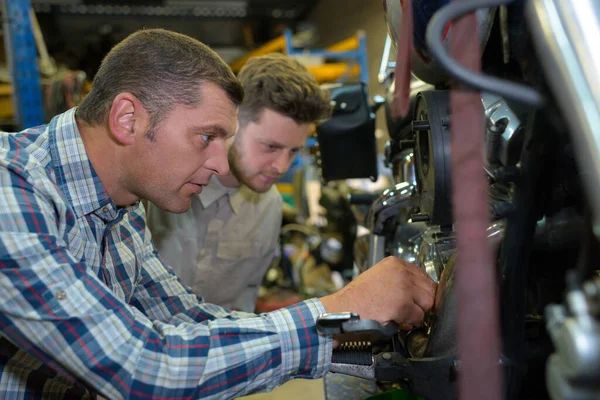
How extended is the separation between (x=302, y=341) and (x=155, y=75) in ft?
1.64

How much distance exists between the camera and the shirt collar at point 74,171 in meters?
0.87

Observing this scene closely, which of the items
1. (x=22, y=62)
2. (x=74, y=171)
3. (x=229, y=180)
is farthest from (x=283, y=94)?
(x=22, y=62)

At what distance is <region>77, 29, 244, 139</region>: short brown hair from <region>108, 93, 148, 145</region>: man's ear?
1 centimetres

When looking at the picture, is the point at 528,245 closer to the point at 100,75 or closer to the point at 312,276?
the point at 100,75

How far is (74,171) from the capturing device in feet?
2.88

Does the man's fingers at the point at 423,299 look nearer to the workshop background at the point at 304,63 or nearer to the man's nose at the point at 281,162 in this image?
the workshop background at the point at 304,63

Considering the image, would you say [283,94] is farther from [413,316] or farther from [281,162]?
[413,316]

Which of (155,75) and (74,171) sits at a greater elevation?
(155,75)

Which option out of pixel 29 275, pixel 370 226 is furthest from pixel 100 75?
pixel 370 226

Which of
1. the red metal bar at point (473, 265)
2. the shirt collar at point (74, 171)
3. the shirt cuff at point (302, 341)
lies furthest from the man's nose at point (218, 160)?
the red metal bar at point (473, 265)

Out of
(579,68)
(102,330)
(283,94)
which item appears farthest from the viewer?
(283,94)

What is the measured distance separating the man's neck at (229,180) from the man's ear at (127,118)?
720 millimetres

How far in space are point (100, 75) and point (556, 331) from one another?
0.83m

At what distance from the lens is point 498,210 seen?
0.61 metres
